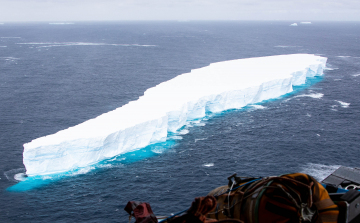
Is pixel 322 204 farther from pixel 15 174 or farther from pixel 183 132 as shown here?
pixel 183 132

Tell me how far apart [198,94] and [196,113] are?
10.1 ft

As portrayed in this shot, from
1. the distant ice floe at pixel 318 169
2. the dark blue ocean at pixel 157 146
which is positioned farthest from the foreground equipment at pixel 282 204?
the distant ice floe at pixel 318 169

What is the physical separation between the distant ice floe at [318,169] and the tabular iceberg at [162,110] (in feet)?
53.8

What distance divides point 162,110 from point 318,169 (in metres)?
19.1

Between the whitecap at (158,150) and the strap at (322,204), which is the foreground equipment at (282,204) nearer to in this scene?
the strap at (322,204)

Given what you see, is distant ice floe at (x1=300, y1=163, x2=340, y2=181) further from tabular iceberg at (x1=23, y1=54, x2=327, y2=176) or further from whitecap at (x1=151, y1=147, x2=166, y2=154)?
tabular iceberg at (x1=23, y1=54, x2=327, y2=176)

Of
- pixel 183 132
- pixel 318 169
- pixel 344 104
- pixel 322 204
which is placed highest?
pixel 322 204

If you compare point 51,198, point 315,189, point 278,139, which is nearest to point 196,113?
point 278,139

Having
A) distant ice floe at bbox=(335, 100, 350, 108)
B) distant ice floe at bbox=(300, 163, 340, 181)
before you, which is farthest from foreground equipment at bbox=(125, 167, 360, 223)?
distant ice floe at bbox=(335, 100, 350, 108)

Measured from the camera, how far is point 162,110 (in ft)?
133

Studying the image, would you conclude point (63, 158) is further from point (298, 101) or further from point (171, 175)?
point (298, 101)

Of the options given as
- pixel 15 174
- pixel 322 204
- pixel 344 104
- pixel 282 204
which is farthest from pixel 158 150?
pixel 344 104

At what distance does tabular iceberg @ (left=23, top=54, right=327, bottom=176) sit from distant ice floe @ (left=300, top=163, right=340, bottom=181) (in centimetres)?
1640

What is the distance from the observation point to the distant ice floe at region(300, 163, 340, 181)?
96.9 feet
